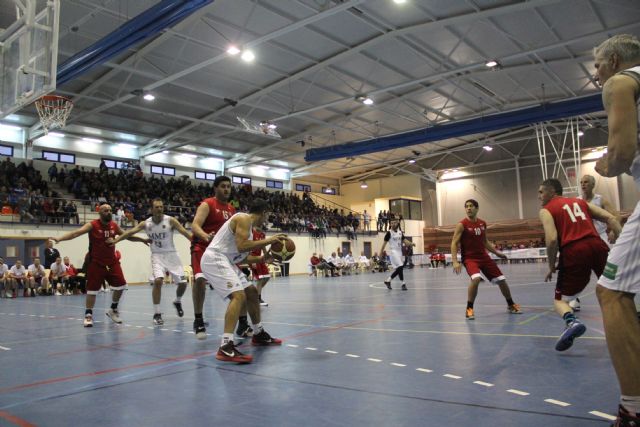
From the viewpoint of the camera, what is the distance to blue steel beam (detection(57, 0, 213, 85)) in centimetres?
1305

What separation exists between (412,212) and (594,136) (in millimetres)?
15987

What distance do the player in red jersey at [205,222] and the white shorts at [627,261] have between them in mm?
4622

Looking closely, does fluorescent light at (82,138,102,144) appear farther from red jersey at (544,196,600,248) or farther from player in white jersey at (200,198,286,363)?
red jersey at (544,196,600,248)

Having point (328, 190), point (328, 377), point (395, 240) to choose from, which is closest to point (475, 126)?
point (395, 240)

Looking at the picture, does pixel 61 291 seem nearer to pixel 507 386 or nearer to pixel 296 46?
pixel 296 46

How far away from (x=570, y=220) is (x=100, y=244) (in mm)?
7144

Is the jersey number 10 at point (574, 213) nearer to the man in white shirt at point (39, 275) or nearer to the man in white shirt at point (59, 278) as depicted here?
the man in white shirt at point (59, 278)

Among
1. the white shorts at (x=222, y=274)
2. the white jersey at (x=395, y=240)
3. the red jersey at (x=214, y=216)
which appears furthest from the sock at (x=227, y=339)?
the white jersey at (x=395, y=240)

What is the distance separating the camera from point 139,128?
29.8 meters

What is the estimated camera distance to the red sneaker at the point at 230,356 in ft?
14.6

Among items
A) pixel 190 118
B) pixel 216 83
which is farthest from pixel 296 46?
pixel 190 118

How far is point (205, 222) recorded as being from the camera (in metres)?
6.61

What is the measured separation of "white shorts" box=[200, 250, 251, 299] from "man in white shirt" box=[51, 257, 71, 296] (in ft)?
53.2

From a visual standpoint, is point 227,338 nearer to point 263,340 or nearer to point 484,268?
point 263,340
